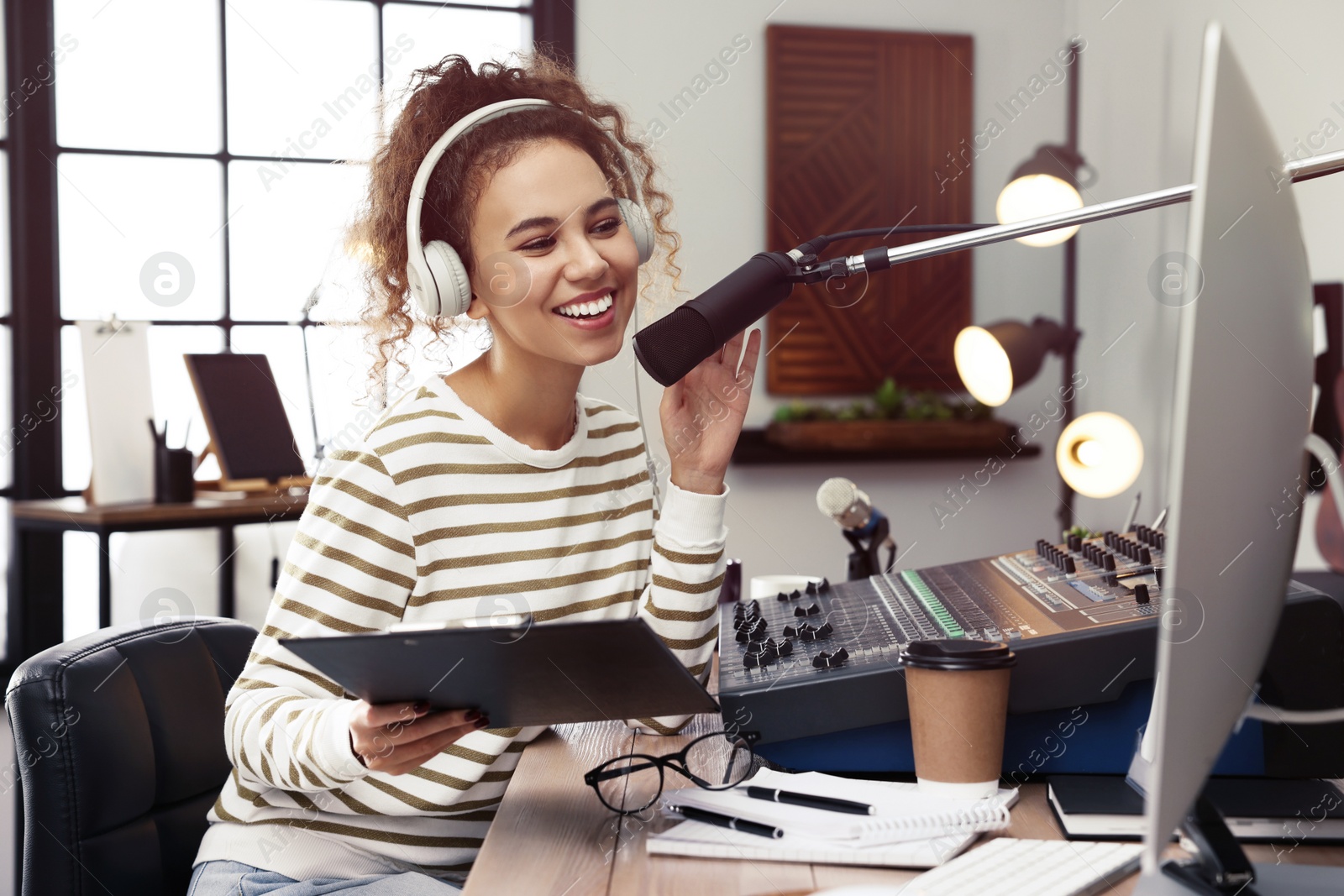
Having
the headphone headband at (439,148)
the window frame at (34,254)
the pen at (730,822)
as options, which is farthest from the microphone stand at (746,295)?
the window frame at (34,254)

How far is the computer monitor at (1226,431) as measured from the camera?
43 centimetres

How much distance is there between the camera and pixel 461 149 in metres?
1.16

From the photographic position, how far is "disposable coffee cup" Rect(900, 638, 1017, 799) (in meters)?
0.79

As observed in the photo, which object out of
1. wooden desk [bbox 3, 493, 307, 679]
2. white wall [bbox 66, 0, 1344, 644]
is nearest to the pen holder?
wooden desk [bbox 3, 493, 307, 679]

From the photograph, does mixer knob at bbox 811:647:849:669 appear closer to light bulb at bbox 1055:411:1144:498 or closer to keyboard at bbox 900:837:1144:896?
keyboard at bbox 900:837:1144:896

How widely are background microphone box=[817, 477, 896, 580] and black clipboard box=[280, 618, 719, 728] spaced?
79cm

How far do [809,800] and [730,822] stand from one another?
63 mm

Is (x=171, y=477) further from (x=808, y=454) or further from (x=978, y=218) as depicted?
(x=978, y=218)

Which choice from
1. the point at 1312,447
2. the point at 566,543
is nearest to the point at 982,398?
the point at 566,543

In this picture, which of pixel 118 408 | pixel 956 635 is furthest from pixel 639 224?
pixel 118 408

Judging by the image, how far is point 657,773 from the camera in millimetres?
947

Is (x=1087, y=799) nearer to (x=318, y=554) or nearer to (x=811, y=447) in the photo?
(x=318, y=554)

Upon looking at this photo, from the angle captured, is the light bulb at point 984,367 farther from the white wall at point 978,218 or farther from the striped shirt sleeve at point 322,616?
the white wall at point 978,218

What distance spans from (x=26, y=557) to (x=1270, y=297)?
10.2 ft
